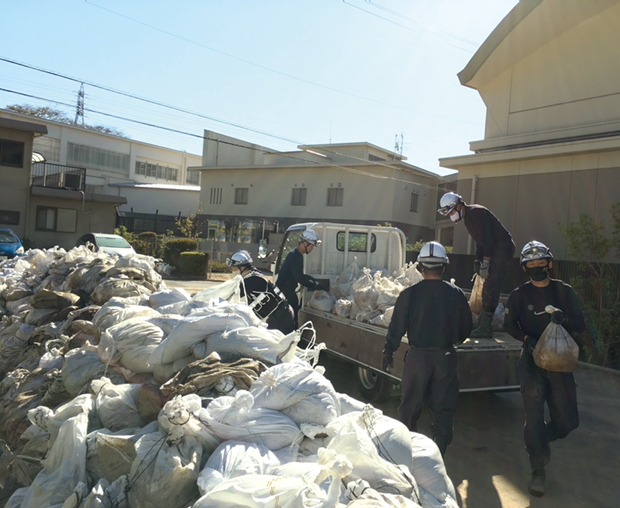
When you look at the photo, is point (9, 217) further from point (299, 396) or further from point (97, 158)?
point (299, 396)

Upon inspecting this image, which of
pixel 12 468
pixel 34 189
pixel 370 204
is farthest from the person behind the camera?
pixel 370 204

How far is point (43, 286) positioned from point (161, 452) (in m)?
5.97

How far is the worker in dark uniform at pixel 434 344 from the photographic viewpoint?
14.1 feet

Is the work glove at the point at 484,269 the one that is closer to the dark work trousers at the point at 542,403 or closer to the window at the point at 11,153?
the dark work trousers at the point at 542,403

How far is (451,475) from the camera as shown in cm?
452

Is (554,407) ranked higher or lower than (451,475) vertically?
higher

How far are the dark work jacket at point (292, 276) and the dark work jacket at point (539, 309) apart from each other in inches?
116

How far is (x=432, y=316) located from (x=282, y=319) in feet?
7.49

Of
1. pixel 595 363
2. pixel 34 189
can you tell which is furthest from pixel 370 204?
pixel 595 363

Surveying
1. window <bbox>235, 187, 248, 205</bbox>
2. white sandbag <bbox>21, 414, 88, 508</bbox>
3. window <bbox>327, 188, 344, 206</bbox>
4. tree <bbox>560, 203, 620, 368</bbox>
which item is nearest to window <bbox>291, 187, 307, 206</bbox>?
window <bbox>327, 188, 344, 206</bbox>

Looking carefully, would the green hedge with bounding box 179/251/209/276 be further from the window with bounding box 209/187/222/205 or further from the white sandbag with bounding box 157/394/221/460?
the white sandbag with bounding box 157/394/221/460

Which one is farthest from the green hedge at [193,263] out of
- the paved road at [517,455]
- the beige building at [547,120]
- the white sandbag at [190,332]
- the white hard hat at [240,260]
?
the white sandbag at [190,332]

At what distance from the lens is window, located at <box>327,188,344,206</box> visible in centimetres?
3034

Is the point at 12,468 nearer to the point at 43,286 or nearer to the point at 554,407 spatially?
the point at 554,407
